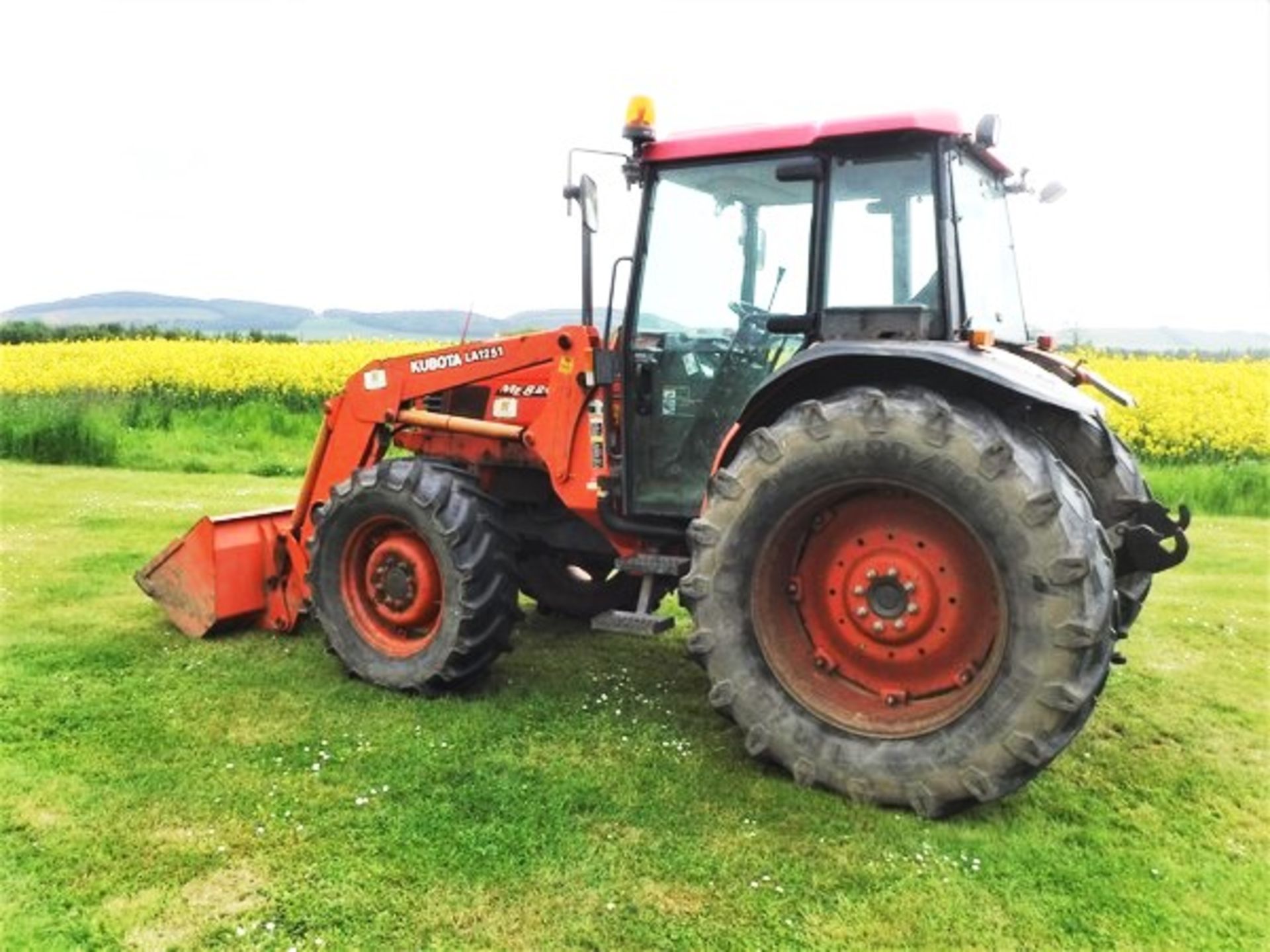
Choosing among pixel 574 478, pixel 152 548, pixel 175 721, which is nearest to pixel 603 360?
pixel 574 478

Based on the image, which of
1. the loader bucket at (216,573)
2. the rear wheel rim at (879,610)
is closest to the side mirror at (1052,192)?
the rear wheel rim at (879,610)

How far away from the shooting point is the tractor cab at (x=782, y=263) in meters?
4.43

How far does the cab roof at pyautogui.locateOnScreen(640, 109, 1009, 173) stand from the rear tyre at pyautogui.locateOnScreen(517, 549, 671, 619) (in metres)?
2.56

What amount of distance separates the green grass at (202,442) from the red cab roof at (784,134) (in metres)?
7.71

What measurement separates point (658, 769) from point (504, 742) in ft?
2.28

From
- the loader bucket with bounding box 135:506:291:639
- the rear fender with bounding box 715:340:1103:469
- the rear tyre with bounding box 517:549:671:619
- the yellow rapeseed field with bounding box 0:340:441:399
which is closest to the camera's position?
the rear fender with bounding box 715:340:1103:469

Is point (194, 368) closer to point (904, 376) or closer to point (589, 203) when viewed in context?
point (589, 203)

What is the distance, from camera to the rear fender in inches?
158

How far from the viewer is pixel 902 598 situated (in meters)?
4.15

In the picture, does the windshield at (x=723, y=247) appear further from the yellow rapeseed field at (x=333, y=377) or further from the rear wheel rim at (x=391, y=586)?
the yellow rapeseed field at (x=333, y=377)

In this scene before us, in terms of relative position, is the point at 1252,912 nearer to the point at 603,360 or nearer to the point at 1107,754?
the point at 1107,754

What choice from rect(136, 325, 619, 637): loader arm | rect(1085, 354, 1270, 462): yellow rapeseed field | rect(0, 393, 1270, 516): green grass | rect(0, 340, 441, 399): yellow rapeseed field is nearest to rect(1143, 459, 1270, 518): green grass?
rect(0, 393, 1270, 516): green grass

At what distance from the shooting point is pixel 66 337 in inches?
1107

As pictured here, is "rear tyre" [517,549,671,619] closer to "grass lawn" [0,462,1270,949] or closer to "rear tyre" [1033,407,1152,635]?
"grass lawn" [0,462,1270,949]
